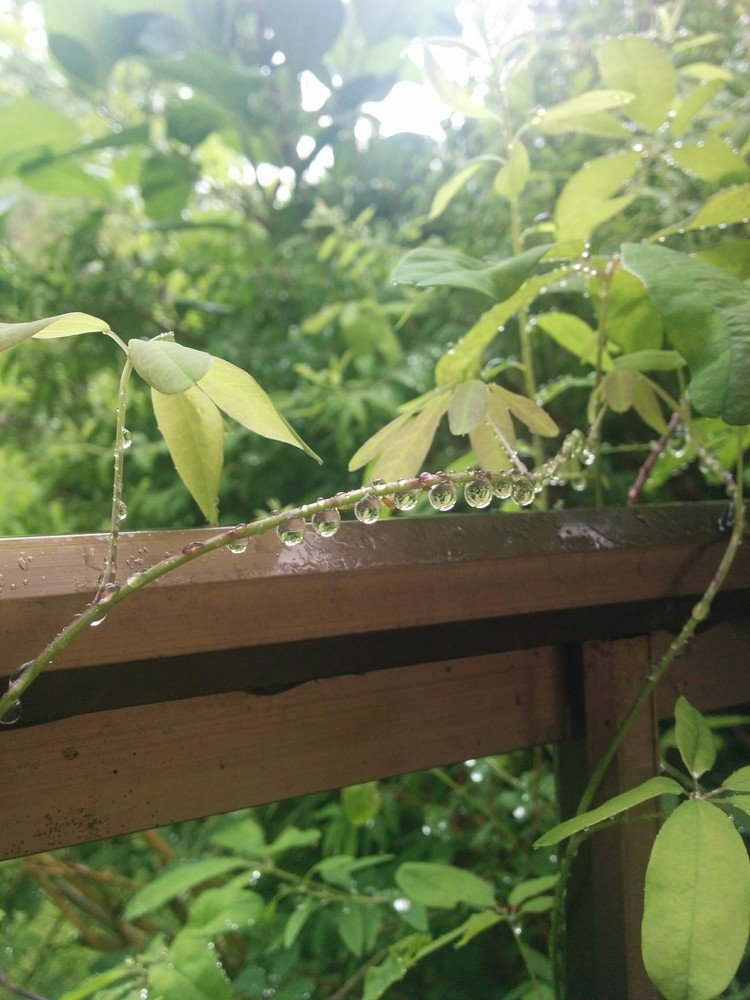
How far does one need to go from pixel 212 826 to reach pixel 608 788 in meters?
0.77

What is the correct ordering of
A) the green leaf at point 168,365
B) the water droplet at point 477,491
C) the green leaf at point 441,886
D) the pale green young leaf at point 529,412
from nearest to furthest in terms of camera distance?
the green leaf at point 168,365 → the water droplet at point 477,491 → the pale green young leaf at point 529,412 → the green leaf at point 441,886

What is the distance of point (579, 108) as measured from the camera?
1.91 ft

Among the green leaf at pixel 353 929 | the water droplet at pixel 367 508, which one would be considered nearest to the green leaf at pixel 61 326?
the water droplet at pixel 367 508

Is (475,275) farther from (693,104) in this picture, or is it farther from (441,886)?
(441,886)

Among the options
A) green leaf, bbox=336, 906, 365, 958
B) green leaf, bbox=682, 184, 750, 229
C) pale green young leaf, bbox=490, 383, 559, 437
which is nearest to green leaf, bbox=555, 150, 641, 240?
green leaf, bbox=682, 184, 750, 229

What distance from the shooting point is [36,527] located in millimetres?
1623

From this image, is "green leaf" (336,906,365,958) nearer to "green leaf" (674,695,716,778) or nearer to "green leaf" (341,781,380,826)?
"green leaf" (341,781,380,826)

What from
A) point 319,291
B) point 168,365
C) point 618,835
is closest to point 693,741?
point 618,835

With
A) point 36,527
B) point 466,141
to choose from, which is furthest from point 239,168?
point 36,527

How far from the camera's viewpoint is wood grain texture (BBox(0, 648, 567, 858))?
398mm

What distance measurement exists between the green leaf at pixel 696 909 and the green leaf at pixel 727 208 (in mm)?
386

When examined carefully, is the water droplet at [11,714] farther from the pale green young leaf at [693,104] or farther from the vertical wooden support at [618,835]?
the pale green young leaf at [693,104]

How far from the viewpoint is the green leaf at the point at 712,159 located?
0.57m

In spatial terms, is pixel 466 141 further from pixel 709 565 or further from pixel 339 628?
pixel 339 628
